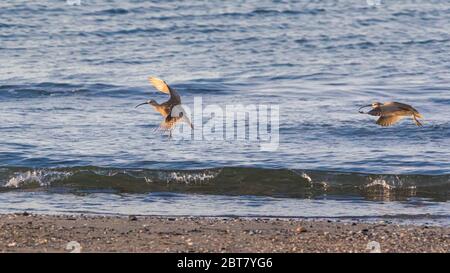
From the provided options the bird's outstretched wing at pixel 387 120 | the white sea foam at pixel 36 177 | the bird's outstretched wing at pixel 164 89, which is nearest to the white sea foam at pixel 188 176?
the white sea foam at pixel 36 177

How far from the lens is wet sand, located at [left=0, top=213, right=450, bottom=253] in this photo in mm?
8602

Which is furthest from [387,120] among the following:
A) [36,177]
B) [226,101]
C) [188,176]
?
[226,101]

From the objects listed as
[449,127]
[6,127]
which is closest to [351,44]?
[449,127]

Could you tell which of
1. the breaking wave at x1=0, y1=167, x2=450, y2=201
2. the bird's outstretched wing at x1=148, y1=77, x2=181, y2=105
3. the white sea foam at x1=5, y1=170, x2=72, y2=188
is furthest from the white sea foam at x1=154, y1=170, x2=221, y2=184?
the bird's outstretched wing at x1=148, y1=77, x2=181, y2=105

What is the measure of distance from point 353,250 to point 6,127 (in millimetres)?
6899

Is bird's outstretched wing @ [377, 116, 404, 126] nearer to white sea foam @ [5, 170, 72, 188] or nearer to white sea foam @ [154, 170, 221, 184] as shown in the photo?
white sea foam @ [154, 170, 221, 184]

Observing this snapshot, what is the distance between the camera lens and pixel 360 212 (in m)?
10.4

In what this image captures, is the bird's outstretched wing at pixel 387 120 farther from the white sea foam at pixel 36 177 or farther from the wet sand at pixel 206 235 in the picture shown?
the white sea foam at pixel 36 177

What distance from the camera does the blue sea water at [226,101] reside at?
1124cm

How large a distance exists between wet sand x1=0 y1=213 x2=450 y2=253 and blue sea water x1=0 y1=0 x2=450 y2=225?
0.64 meters

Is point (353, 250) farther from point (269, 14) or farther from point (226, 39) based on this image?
point (269, 14)

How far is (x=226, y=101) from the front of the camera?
54.4 feet

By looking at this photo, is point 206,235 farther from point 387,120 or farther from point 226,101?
point 226,101

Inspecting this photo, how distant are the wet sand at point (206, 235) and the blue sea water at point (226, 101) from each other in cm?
64
